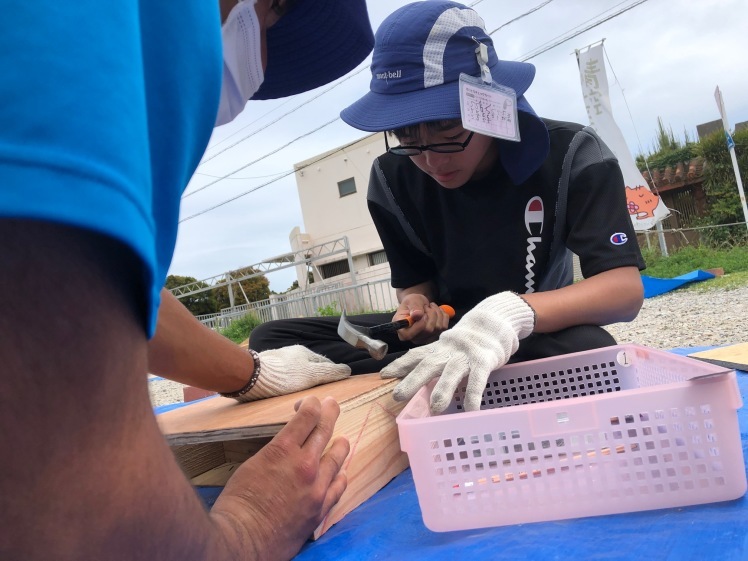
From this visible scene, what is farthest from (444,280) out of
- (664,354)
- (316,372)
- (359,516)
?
(359,516)

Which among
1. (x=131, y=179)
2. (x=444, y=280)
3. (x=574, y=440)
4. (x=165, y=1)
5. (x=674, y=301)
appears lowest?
(x=674, y=301)

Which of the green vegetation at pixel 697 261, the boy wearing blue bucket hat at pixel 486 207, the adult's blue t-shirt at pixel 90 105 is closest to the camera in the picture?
the adult's blue t-shirt at pixel 90 105

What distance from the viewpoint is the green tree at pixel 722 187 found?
11.9m

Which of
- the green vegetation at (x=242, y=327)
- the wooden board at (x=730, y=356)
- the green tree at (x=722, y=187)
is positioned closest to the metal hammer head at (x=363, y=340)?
the wooden board at (x=730, y=356)

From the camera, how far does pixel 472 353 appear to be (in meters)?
1.22

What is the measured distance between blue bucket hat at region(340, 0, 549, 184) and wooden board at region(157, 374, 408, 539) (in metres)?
0.75

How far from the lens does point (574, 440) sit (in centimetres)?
91

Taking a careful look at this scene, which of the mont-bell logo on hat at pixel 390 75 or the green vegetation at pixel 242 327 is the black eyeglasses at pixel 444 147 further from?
the green vegetation at pixel 242 327

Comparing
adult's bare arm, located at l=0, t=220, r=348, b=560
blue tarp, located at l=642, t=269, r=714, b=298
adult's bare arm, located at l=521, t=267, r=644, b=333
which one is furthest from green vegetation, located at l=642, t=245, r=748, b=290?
adult's bare arm, located at l=0, t=220, r=348, b=560

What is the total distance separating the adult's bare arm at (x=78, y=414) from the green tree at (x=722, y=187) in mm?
13545

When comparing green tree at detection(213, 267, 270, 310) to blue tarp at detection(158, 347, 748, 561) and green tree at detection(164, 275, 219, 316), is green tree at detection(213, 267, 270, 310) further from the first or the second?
blue tarp at detection(158, 347, 748, 561)

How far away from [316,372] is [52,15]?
1.57 metres

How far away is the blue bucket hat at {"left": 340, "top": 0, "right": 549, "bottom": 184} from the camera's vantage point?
158cm

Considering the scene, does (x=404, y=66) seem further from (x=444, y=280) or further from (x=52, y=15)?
(x=52, y=15)
